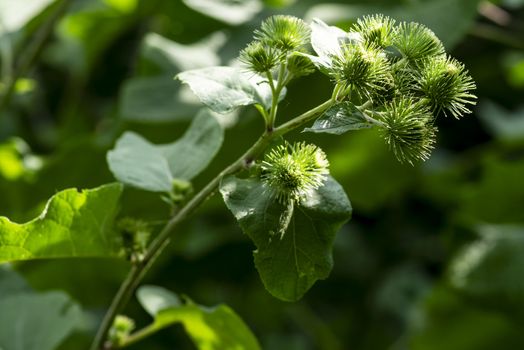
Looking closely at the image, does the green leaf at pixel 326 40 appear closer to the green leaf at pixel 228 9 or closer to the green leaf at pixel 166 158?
the green leaf at pixel 166 158

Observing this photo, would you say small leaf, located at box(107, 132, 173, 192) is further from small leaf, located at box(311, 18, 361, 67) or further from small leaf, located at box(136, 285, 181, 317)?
small leaf, located at box(311, 18, 361, 67)

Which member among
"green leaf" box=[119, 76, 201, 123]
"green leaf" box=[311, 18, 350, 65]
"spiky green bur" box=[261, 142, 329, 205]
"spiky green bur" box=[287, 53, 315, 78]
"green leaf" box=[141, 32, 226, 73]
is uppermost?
"green leaf" box=[311, 18, 350, 65]

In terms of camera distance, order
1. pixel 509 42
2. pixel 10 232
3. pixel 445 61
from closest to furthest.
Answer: pixel 445 61 < pixel 10 232 < pixel 509 42

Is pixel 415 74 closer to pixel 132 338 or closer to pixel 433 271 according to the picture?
pixel 132 338

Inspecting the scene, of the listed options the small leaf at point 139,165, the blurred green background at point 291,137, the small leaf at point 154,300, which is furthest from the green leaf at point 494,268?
the small leaf at point 139,165

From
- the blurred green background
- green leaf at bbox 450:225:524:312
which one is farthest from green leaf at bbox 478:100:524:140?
green leaf at bbox 450:225:524:312

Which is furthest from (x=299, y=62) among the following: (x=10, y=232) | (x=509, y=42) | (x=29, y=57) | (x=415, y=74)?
(x=509, y=42)
